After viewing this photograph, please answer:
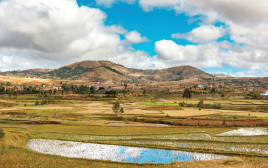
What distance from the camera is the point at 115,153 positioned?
35625mm

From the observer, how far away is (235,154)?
34.5 m

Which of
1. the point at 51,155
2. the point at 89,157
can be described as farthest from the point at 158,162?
the point at 51,155

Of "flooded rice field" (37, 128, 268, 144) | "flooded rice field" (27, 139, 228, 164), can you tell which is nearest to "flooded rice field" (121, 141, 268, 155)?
"flooded rice field" (37, 128, 268, 144)

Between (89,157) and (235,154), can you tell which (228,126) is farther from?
(89,157)

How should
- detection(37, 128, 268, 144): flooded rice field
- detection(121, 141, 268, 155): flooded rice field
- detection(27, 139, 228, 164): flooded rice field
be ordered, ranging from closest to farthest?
detection(27, 139, 228, 164): flooded rice field → detection(121, 141, 268, 155): flooded rice field → detection(37, 128, 268, 144): flooded rice field

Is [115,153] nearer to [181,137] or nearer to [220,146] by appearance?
[181,137]

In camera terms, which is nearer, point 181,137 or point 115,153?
point 115,153

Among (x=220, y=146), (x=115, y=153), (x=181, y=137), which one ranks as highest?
(x=220, y=146)

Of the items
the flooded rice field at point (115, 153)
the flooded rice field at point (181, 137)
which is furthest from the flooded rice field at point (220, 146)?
the flooded rice field at point (115, 153)

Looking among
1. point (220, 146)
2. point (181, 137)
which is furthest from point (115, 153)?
point (220, 146)

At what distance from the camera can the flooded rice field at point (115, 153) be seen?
108 feet

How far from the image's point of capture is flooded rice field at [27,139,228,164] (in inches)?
1294

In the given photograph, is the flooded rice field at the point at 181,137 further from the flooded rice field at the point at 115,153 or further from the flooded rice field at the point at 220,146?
the flooded rice field at the point at 115,153

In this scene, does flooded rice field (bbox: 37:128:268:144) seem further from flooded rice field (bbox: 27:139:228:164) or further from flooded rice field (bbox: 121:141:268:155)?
flooded rice field (bbox: 27:139:228:164)
